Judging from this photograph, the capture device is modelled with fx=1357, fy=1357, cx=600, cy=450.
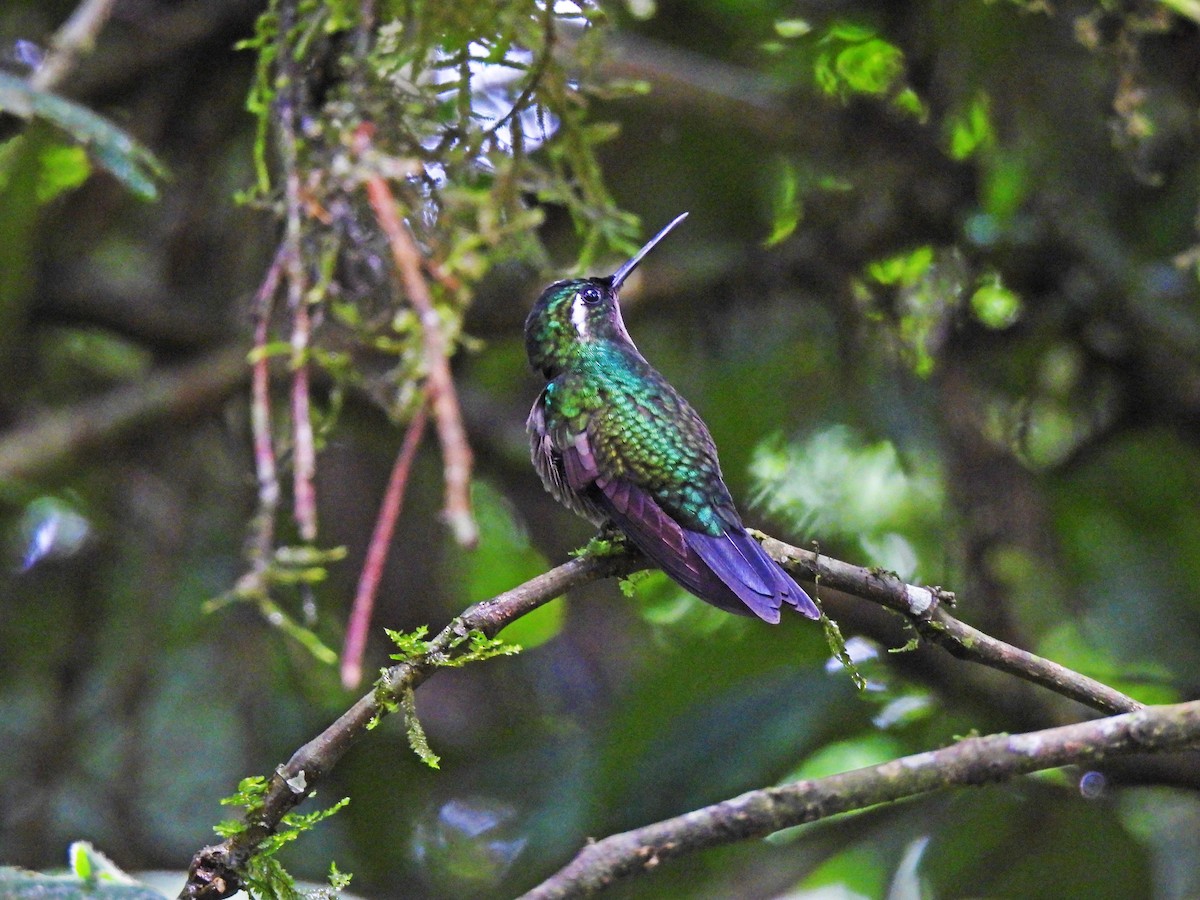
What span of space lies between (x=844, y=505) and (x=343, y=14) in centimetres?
259

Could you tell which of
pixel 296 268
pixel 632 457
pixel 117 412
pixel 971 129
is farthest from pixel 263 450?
pixel 971 129

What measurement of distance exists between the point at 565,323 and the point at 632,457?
0.58 m

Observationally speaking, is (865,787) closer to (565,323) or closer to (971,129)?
(565,323)

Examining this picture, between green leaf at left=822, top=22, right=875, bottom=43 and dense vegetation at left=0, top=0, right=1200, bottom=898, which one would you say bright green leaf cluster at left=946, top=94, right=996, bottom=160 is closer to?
dense vegetation at left=0, top=0, right=1200, bottom=898

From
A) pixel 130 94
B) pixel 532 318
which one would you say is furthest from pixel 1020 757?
pixel 130 94

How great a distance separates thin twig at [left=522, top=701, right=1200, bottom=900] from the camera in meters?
1.71

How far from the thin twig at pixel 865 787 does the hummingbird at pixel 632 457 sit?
61cm

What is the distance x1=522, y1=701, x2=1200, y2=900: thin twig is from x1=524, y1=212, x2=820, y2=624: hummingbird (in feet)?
2.01

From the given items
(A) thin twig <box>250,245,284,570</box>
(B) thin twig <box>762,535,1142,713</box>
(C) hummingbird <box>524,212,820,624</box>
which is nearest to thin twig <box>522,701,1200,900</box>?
(B) thin twig <box>762,535,1142,713</box>

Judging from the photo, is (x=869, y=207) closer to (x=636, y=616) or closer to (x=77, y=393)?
(x=636, y=616)

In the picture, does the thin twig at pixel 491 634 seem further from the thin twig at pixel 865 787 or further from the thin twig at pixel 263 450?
the thin twig at pixel 263 450

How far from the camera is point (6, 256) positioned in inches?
161

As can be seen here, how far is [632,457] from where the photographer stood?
10.1 feet

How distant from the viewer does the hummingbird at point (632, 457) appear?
2.59m
